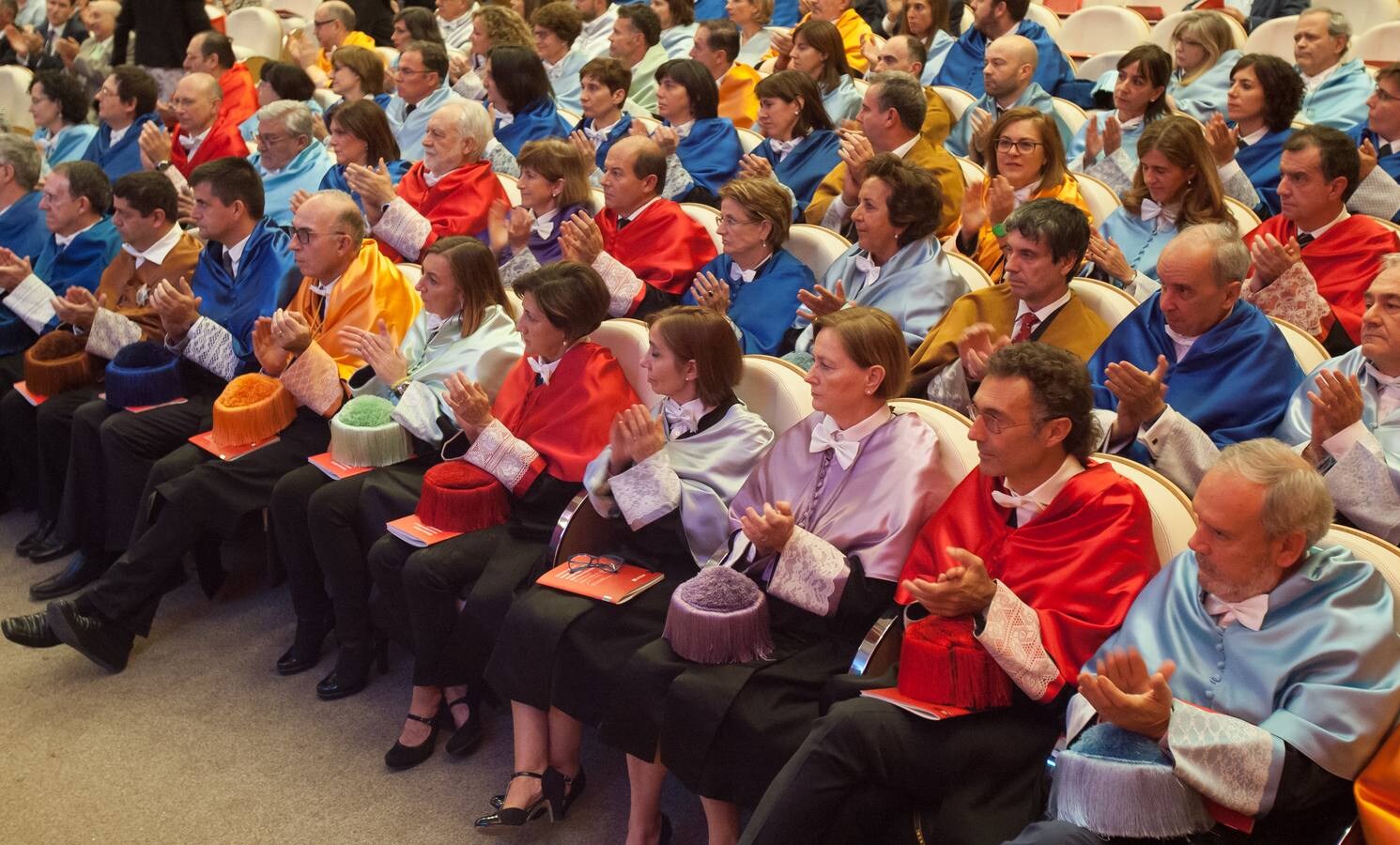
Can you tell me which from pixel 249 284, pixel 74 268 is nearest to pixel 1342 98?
pixel 249 284

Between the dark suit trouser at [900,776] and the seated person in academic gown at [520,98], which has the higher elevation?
the seated person in academic gown at [520,98]

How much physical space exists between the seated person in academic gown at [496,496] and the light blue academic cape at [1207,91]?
3370 mm

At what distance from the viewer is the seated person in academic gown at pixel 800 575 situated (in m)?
2.70

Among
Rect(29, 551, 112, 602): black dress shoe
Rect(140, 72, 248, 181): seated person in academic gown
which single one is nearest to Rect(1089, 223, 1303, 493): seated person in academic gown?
Rect(29, 551, 112, 602): black dress shoe

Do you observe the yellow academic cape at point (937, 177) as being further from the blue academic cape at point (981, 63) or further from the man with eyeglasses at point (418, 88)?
the man with eyeglasses at point (418, 88)

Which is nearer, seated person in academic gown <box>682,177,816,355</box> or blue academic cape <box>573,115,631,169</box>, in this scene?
seated person in academic gown <box>682,177,816,355</box>

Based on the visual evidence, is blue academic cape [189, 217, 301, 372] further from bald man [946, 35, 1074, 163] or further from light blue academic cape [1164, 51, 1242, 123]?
light blue academic cape [1164, 51, 1242, 123]

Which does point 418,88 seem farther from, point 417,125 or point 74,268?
point 74,268

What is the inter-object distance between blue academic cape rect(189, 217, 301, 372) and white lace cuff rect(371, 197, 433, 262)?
1.29 feet

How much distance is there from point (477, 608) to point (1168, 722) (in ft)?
5.78

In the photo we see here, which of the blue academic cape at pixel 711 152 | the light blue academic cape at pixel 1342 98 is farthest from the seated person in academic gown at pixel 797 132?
the light blue academic cape at pixel 1342 98

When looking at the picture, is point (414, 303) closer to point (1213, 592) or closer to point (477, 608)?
point (477, 608)

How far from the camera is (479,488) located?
11.6 feet

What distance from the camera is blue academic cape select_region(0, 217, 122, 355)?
5105 mm
